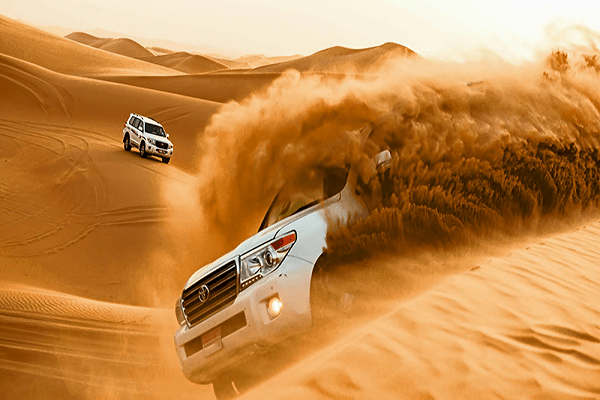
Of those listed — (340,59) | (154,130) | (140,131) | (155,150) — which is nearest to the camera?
(155,150)

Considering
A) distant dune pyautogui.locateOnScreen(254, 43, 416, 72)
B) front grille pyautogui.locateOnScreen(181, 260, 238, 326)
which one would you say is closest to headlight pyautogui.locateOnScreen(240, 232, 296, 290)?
front grille pyautogui.locateOnScreen(181, 260, 238, 326)

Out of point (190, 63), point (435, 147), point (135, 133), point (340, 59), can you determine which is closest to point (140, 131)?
point (135, 133)

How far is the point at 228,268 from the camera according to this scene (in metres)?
4.89

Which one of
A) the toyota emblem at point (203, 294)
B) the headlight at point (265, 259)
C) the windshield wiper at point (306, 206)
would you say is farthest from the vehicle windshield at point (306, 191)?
the toyota emblem at point (203, 294)

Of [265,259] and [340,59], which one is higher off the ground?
[340,59]

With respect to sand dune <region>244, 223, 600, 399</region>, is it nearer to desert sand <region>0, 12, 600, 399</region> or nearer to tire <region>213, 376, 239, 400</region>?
desert sand <region>0, 12, 600, 399</region>

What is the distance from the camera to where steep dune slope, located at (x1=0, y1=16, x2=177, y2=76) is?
4759cm

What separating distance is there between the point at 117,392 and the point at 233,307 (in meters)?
2.34

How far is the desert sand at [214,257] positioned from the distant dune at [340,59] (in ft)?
184

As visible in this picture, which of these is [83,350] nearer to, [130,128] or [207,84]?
[130,128]

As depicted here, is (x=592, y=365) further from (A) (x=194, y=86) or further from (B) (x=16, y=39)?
(B) (x=16, y=39)

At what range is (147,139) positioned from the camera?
21750 millimetres

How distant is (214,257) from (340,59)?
2973 inches

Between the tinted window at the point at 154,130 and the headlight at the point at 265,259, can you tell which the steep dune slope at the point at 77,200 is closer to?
the tinted window at the point at 154,130
